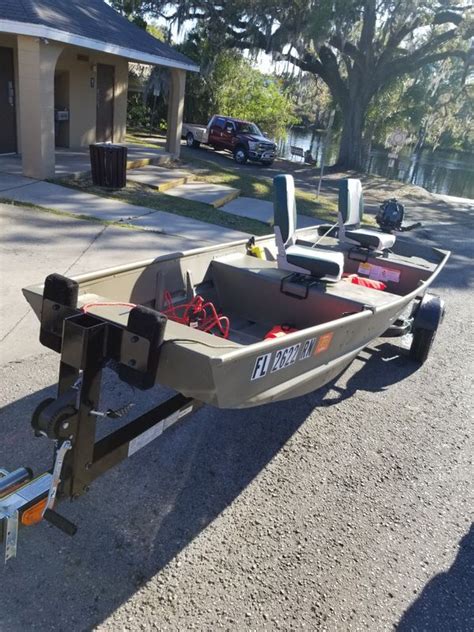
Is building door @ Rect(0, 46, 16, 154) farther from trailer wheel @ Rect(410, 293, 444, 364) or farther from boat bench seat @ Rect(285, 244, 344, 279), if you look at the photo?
trailer wheel @ Rect(410, 293, 444, 364)

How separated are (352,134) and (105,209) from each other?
17025 millimetres

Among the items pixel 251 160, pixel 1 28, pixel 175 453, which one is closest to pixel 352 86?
pixel 251 160

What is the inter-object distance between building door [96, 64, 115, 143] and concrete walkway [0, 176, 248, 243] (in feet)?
22.4

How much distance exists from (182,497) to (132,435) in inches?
28.9

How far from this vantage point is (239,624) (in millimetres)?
2418

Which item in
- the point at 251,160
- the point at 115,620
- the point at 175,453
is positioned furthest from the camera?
the point at 251,160

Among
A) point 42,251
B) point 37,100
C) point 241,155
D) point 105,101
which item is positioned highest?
point 105,101

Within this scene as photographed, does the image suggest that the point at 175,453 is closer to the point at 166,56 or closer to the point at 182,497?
the point at 182,497

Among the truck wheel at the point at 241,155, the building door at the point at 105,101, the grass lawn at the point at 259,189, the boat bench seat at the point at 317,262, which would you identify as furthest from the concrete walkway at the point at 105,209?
the truck wheel at the point at 241,155

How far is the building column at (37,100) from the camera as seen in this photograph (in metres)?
9.70

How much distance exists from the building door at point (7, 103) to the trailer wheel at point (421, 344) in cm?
1155

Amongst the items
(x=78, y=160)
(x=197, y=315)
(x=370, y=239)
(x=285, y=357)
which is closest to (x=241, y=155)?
(x=78, y=160)

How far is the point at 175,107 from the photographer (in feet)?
52.5

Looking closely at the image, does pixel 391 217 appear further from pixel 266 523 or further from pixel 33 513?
pixel 33 513
